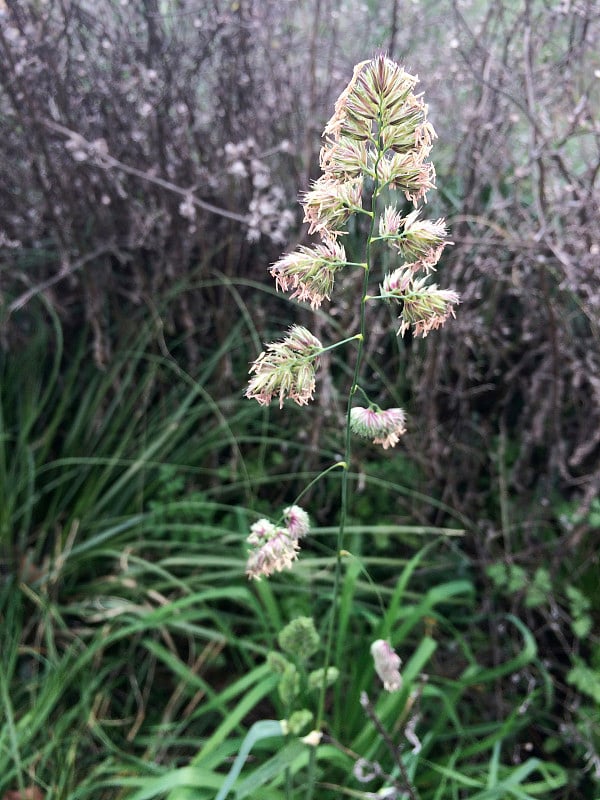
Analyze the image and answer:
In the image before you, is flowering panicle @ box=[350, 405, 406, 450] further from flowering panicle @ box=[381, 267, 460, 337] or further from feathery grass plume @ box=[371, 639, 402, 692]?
feathery grass plume @ box=[371, 639, 402, 692]

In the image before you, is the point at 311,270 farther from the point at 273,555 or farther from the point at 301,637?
the point at 301,637

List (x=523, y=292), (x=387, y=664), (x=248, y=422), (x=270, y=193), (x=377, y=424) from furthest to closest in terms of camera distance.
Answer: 1. (x=248, y=422)
2. (x=270, y=193)
3. (x=523, y=292)
4. (x=387, y=664)
5. (x=377, y=424)

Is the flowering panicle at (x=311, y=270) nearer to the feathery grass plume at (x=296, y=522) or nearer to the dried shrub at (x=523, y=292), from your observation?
the feathery grass plume at (x=296, y=522)

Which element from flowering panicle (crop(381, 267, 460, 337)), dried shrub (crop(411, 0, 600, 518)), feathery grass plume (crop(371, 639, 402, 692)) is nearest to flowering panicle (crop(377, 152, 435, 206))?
flowering panicle (crop(381, 267, 460, 337))

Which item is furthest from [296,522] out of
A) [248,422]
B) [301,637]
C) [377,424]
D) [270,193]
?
[270,193]

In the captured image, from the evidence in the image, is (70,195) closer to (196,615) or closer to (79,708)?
(196,615)

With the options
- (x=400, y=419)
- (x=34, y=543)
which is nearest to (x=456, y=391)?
(x=400, y=419)
